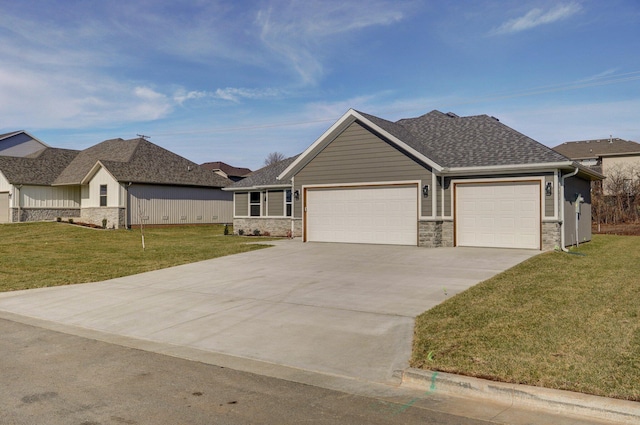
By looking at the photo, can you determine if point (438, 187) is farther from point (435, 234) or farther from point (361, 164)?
point (361, 164)

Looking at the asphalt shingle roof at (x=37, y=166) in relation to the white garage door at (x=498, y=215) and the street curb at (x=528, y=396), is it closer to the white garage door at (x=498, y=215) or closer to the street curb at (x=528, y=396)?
the white garage door at (x=498, y=215)

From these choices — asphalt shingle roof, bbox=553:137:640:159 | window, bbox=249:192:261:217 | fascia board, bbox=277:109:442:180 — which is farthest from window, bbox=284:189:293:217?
asphalt shingle roof, bbox=553:137:640:159

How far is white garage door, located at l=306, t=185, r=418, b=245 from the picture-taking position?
64.9 ft

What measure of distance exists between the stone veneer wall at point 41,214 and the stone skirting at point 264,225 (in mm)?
17016

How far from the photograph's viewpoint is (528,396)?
5160 millimetres

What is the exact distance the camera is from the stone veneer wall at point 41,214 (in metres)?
36.2

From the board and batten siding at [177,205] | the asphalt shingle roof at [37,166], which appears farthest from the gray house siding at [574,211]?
the asphalt shingle roof at [37,166]

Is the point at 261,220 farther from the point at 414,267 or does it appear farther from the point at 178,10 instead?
the point at 414,267

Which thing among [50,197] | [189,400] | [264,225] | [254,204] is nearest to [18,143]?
[50,197]

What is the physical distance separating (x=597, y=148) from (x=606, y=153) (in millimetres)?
3846

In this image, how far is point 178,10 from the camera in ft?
59.1

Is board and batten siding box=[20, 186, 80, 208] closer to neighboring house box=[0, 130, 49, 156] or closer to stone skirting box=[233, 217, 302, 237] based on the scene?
neighboring house box=[0, 130, 49, 156]

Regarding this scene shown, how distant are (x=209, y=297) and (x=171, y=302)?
33.5 inches

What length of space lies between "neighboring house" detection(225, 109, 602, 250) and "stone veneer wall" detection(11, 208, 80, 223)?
23.2 m
